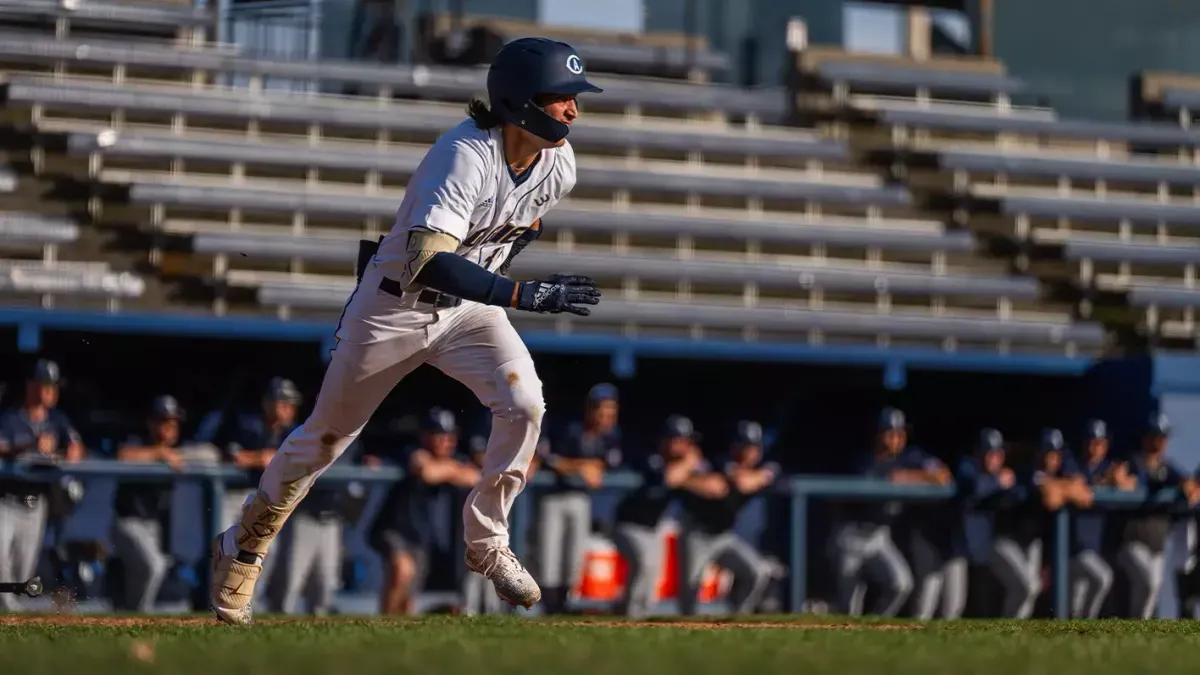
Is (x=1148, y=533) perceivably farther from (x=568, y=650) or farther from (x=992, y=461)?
(x=568, y=650)

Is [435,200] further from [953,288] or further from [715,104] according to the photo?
[715,104]

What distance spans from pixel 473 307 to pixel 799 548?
518 centimetres

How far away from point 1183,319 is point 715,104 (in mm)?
4169

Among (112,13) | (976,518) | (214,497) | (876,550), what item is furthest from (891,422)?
(112,13)

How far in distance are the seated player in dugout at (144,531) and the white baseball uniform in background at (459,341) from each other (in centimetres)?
371

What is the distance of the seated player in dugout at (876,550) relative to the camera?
35.4 ft

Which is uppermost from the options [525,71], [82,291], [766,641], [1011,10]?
[1011,10]

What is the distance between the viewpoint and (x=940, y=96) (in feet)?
55.0

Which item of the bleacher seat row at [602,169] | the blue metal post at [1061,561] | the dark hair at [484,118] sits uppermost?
the bleacher seat row at [602,169]

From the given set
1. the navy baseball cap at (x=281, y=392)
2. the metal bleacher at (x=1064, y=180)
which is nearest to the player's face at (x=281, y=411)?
the navy baseball cap at (x=281, y=392)

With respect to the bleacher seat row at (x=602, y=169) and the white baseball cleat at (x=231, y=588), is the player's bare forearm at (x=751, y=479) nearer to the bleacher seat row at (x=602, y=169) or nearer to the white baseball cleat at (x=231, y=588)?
the bleacher seat row at (x=602, y=169)

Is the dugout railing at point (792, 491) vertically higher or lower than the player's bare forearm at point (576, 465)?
lower

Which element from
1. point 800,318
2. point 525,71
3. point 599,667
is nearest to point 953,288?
point 800,318

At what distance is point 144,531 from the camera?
977 cm
